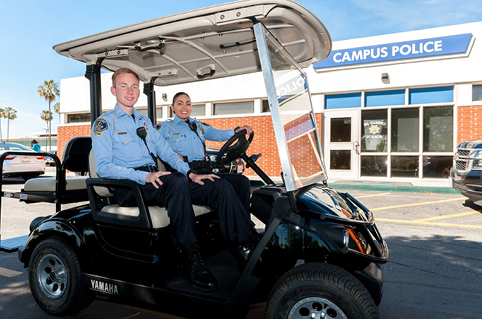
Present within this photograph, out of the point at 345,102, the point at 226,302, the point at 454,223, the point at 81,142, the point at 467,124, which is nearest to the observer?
the point at 226,302

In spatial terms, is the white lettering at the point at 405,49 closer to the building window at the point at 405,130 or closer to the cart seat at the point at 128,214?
the building window at the point at 405,130

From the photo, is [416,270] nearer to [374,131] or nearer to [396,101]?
[374,131]

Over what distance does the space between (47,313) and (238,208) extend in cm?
160

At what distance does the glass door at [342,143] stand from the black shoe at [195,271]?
10.3 m

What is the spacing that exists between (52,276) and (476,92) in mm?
11865

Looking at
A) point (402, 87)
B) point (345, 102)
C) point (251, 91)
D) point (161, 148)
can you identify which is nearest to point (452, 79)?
point (402, 87)

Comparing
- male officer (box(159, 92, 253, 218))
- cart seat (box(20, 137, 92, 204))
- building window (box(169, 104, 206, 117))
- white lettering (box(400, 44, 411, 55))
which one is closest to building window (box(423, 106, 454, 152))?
white lettering (box(400, 44, 411, 55))

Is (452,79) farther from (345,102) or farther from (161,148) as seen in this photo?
(161,148)

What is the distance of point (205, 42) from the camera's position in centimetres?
276

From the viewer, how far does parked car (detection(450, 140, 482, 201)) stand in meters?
6.01

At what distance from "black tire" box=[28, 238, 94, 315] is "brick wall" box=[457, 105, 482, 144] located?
1120cm

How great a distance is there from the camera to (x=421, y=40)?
10.7 meters

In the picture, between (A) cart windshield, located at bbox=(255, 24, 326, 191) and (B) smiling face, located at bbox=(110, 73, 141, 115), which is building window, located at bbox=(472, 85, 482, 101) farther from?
(B) smiling face, located at bbox=(110, 73, 141, 115)

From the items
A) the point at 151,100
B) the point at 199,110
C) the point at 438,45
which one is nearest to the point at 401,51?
the point at 438,45
